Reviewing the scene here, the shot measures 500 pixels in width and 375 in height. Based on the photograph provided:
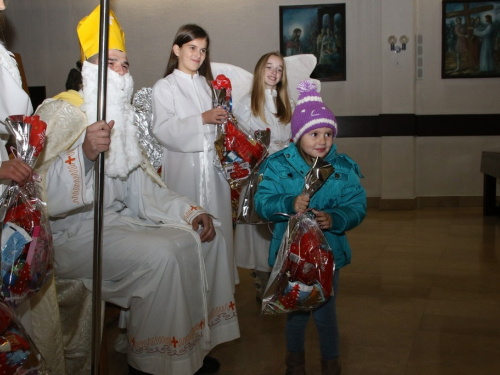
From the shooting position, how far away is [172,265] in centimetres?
296

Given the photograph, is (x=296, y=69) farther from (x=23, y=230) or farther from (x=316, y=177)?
(x=23, y=230)

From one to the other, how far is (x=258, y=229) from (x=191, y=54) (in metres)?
1.54

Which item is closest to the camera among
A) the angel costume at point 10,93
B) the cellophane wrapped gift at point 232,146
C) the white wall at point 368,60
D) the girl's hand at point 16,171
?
the girl's hand at point 16,171

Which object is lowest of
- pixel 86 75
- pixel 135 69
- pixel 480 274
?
pixel 480 274

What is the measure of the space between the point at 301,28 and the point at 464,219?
13.4 feet

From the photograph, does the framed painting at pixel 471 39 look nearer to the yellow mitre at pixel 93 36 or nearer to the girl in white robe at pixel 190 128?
the girl in white robe at pixel 190 128

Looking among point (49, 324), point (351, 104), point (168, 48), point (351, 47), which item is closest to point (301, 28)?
point (351, 47)

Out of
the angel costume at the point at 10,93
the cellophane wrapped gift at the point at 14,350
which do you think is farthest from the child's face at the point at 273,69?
the cellophane wrapped gift at the point at 14,350

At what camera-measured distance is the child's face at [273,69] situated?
4.93 m

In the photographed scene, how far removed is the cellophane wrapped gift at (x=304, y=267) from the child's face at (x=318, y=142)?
221mm

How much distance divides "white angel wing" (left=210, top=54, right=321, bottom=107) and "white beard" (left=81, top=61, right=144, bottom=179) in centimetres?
205

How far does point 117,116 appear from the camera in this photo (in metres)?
3.39

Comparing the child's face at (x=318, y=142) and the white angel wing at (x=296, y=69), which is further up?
the white angel wing at (x=296, y=69)

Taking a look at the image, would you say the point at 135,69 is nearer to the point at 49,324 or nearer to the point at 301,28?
the point at 301,28
